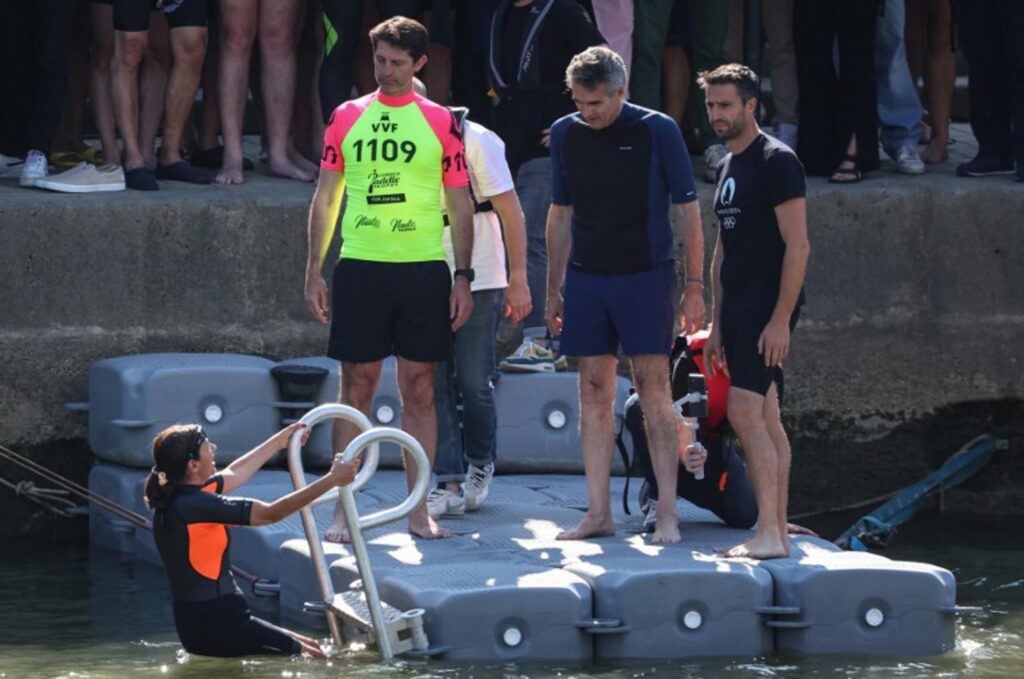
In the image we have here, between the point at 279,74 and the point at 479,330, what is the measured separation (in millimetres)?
2928

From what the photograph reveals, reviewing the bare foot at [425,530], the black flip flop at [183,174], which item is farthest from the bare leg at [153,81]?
the bare foot at [425,530]

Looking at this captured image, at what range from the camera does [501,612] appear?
26.6 feet

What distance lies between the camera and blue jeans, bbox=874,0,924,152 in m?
12.4

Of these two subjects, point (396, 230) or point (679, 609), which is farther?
point (396, 230)

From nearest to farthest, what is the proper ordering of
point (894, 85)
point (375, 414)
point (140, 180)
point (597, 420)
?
point (597, 420) < point (375, 414) < point (140, 180) < point (894, 85)

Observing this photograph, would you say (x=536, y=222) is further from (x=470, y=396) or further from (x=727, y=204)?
(x=727, y=204)

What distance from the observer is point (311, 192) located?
38.1ft

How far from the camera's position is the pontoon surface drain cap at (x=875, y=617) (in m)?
8.38

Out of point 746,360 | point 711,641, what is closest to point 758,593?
point 711,641

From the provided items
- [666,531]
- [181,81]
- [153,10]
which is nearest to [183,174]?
[181,81]

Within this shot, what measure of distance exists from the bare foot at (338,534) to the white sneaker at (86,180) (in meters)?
2.83

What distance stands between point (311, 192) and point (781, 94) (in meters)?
2.53

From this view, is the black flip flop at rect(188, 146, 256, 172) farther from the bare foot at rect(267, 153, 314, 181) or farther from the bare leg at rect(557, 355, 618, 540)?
the bare leg at rect(557, 355, 618, 540)

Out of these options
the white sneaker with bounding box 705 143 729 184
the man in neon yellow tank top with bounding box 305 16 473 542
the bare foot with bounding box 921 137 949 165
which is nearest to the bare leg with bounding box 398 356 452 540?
the man in neon yellow tank top with bounding box 305 16 473 542
